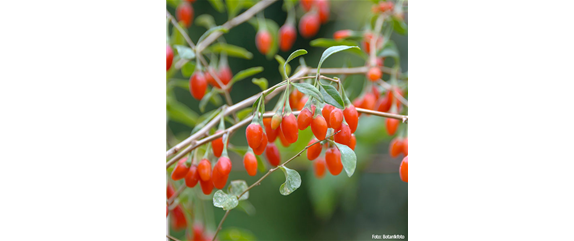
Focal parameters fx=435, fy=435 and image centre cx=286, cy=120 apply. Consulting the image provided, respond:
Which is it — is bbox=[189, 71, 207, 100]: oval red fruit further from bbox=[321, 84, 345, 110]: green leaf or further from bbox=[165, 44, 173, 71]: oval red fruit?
bbox=[321, 84, 345, 110]: green leaf

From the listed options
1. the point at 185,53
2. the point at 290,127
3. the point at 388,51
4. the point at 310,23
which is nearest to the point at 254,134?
the point at 290,127

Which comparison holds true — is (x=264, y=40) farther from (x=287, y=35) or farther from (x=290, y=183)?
(x=290, y=183)

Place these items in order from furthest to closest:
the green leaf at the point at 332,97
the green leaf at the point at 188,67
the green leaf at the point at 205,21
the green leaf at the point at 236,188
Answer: the green leaf at the point at 205,21
the green leaf at the point at 188,67
the green leaf at the point at 236,188
the green leaf at the point at 332,97

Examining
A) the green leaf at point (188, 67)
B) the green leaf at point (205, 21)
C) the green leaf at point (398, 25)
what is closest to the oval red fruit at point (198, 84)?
the green leaf at point (188, 67)

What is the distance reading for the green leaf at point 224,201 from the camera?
0.35 metres

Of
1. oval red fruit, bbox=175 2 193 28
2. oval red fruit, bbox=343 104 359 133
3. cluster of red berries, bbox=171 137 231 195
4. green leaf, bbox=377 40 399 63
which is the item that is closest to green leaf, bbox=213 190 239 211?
cluster of red berries, bbox=171 137 231 195

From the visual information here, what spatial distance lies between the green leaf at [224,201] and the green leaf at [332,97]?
12cm

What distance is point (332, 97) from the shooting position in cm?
29
